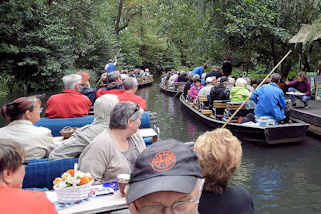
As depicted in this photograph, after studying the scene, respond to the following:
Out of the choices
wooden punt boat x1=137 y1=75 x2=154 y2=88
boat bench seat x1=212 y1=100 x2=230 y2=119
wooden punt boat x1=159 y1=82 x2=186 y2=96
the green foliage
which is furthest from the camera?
wooden punt boat x1=137 y1=75 x2=154 y2=88

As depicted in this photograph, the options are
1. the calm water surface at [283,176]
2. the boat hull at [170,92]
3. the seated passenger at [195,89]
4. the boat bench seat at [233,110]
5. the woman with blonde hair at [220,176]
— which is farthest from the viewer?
the boat hull at [170,92]

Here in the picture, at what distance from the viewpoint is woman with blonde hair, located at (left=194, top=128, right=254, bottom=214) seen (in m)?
1.75

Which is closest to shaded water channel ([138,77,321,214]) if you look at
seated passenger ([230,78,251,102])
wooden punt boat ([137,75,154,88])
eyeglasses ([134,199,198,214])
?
seated passenger ([230,78,251,102])

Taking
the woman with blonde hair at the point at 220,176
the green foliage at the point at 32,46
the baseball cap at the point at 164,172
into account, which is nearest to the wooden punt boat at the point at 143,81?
the green foliage at the point at 32,46

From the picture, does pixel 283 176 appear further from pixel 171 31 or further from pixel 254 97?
pixel 171 31

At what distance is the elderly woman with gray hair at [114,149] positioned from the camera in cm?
261

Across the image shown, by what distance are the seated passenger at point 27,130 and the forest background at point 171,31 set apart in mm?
8742

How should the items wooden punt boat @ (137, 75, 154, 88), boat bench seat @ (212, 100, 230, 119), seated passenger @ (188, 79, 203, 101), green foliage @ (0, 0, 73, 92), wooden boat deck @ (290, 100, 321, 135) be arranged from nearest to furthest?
wooden boat deck @ (290, 100, 321, 135), boat bench seat @ (212, 100, 230, 119), seated passenger @ (188, 79, 203, 101), green foliage @ (0, 0, 73, 92), wooden punt boat @ (137, 75, 154, 88)

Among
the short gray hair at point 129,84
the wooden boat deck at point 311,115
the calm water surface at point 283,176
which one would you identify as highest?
the short gray hair at point 129,84

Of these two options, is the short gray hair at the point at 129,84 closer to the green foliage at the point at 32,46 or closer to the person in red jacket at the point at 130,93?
the person in red jacket at the point at 130,93

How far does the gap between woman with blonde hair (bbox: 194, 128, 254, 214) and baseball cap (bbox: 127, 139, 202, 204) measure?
674 mm

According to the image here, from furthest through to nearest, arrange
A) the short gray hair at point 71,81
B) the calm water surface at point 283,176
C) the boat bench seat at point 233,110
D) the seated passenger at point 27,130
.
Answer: the boat bench seat at point 233,110, the short gray hair at point 71,81, the calm water surface at point 283,176, the seated passenger at point 27,130

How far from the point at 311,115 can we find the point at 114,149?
21.4 feet

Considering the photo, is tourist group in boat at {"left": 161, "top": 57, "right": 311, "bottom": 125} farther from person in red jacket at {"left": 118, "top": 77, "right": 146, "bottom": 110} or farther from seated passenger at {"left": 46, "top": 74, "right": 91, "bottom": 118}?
seated passenger at {"left": 46, "top": 74, "right": 91, "bottom": 118}
